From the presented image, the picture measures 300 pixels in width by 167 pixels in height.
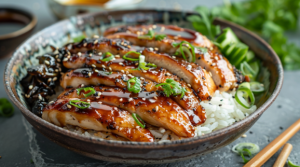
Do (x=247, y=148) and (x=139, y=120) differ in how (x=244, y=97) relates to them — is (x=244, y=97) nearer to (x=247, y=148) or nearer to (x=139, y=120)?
(x=247, y=148)

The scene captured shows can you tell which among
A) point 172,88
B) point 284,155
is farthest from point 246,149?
point 172,88

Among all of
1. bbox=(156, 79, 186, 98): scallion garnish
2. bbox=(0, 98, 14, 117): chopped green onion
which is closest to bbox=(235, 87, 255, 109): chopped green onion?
bbox=(156, 79, 186, 98): scallion garnish

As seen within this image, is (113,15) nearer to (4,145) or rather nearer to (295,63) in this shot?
(4,145)

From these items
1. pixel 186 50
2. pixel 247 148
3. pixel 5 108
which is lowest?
pixel 5 108

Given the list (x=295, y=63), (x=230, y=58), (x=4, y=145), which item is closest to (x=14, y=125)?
(x=4, y=145)

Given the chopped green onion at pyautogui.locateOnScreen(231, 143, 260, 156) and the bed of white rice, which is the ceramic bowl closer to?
the bed of white rice

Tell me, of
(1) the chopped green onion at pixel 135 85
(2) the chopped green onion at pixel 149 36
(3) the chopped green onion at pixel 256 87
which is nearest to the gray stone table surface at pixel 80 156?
(3) the chopped green onion at pixel 256 87

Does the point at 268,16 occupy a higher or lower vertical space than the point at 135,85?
higher

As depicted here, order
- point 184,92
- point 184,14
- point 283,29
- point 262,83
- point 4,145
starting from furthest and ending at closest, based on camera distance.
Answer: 1. point 283,29
2. point 184,14
3. point 262,83
4. point 4,145
5. point 184,92
